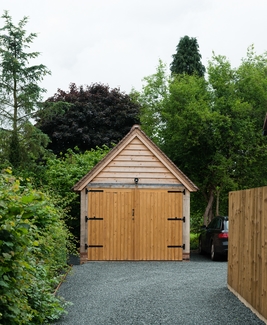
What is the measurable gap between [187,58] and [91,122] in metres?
12.5

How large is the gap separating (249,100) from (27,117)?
10.6 m

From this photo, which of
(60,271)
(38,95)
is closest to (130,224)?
(60,271)

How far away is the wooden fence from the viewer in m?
9.20

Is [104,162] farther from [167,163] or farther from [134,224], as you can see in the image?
[134,224]

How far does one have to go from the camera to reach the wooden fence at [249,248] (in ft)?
30.2

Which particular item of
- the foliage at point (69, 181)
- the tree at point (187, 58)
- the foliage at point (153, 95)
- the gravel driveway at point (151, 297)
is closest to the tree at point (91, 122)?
the foliage at point (153, 95)

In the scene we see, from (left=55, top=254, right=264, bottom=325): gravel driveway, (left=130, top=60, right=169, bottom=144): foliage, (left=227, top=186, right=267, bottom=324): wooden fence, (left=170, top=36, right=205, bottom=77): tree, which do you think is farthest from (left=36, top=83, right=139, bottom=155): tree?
(left=227, top=186, right=267, bottom=324): wooden fence

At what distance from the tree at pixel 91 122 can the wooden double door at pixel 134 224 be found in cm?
1918

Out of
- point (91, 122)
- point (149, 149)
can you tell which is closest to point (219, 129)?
point (149, 149)

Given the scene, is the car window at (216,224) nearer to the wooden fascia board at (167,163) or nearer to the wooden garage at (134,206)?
the wooden garage at (134,206)

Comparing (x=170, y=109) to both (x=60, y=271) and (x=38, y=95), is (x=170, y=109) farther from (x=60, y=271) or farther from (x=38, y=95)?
(x=60, y=271)

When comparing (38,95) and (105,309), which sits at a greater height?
(38,95)

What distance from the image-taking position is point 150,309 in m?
10.0

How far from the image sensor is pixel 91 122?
40.9m
